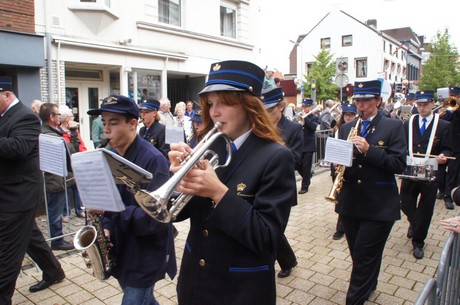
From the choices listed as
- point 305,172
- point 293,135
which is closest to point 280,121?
point 293,135

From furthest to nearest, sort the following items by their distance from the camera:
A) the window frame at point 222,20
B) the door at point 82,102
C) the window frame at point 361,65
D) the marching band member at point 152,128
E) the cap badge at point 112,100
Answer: the window frame at point 361,65
the window frame at point 222,20
the door at point 82,102
the marching band member at point 152,128
the cap badge at point 112,100

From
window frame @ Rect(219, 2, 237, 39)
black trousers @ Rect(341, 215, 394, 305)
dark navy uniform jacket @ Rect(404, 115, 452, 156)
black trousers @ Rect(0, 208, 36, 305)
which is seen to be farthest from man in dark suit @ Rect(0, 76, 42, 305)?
window frame @ Rect(219, 2, 237, 39)

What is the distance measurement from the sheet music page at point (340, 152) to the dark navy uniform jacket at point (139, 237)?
6.26 feet

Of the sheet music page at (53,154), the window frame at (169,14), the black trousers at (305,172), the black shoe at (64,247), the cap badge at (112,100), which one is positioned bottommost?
the black shoe at (64,247)

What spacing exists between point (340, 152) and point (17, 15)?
9.54 metres

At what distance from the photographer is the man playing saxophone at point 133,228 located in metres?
2.72

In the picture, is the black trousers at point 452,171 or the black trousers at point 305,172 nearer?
the black trousers at point 452,171

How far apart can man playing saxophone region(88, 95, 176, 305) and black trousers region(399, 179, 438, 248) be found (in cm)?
420

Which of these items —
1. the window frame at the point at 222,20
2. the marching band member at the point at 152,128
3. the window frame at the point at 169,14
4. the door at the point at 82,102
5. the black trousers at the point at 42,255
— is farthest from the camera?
the window frame at the point at 222,20

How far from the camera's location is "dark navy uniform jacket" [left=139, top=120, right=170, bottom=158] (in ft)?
22.7

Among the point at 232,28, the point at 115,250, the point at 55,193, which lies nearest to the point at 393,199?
the point at 115,250

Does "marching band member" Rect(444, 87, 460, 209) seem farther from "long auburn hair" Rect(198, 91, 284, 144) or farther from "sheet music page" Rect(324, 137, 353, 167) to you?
"long auburn hair" Rect(198, 91, 284, 144)

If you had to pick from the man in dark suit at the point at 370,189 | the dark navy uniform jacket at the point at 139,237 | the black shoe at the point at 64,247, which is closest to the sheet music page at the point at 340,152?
the man in dark suit at the point at 370,189

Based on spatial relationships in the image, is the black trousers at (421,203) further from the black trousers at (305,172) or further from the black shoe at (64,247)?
the black shoe at (64,247)
